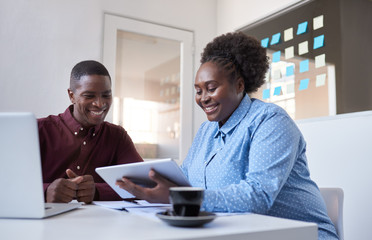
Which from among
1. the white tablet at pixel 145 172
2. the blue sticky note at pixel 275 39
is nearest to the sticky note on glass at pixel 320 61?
the blue sticky note at pixel 275 39

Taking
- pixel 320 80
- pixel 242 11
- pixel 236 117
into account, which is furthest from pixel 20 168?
pixel 242 11

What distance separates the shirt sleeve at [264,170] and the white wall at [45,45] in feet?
7.23

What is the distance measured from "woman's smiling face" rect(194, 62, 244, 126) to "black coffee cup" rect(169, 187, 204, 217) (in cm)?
70

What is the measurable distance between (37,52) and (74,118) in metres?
1.49

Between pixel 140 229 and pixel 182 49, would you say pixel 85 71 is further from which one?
pixel 182 49

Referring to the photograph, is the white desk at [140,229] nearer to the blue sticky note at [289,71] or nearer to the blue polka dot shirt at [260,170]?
the blue polka dot shirt at [260,170]

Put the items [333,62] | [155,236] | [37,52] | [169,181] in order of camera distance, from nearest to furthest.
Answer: [155,236] → [169,181] → [333,62] → [37,52]

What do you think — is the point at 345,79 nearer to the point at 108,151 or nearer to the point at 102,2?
the point at 108,151

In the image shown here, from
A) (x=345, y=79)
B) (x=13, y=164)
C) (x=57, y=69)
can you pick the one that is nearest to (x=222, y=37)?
(x=13, y=164)

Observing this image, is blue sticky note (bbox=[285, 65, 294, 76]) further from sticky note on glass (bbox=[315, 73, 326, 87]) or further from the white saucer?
the white saucer

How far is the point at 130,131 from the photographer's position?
3.34 m

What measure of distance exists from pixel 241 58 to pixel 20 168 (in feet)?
3.06

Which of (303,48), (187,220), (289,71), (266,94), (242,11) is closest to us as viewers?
(187,220)

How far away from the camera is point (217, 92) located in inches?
54.5
